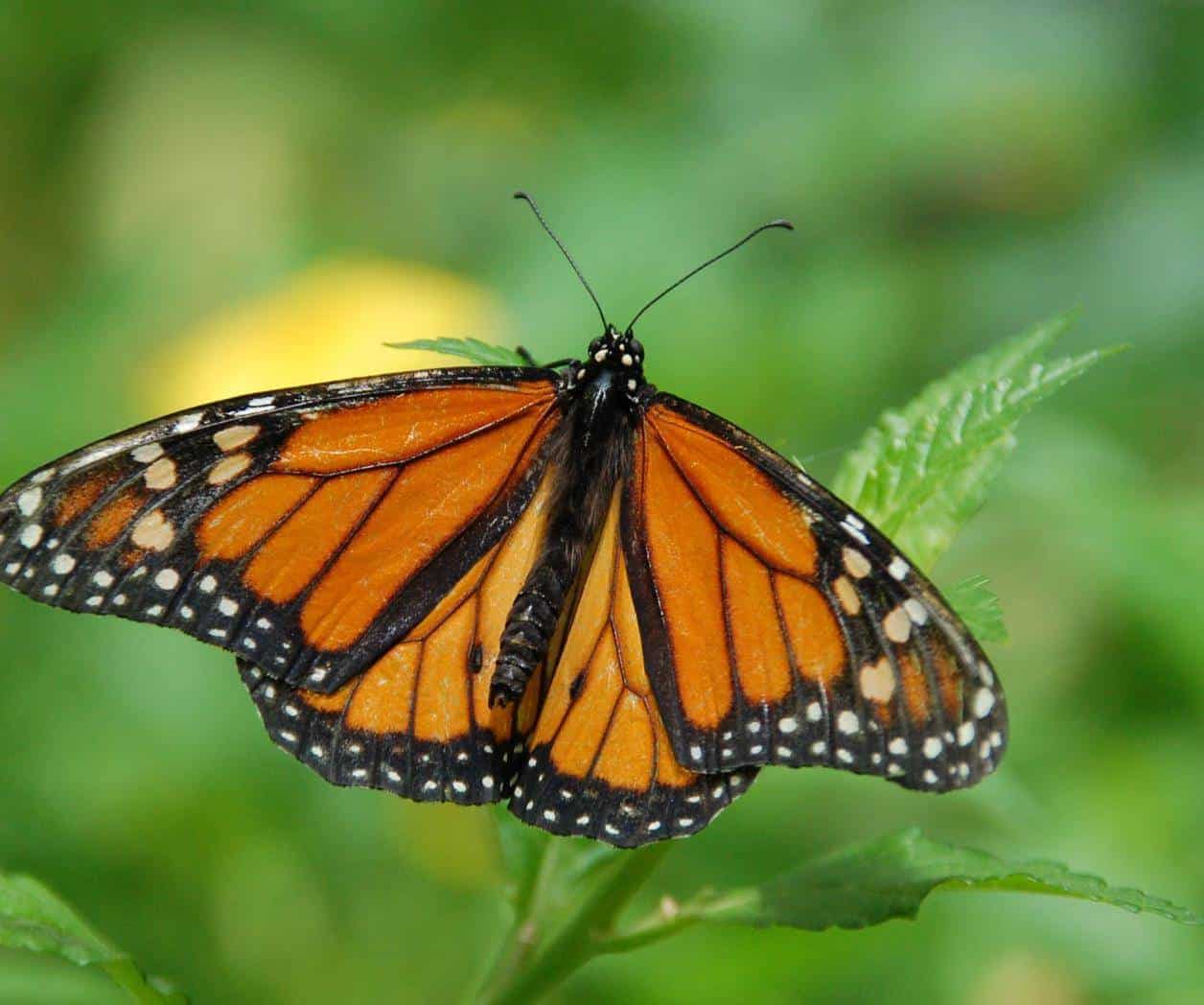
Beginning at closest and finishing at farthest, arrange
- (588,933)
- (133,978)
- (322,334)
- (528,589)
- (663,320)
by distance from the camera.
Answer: (133,978) < (588,933) < (528,589) < (663,320) < (322,334)

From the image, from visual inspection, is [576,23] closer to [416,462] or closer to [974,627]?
[416,462]

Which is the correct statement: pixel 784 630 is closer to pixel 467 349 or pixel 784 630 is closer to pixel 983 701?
pixel 983 701

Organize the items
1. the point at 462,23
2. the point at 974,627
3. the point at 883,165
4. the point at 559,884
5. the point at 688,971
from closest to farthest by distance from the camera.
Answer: the point at 974,627, the point at 559,884, the point at 688,971, the point at 883,165, the point at 462,23

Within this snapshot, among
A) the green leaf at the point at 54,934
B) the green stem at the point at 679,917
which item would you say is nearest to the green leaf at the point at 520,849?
the green stem at the point at 679,917

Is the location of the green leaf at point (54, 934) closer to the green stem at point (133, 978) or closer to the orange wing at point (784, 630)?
the green stem at point (133, 978)

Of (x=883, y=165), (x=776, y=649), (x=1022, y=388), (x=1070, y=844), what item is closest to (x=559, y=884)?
(x=776, y=649)

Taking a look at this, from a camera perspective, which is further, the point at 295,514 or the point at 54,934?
the point at 295,514

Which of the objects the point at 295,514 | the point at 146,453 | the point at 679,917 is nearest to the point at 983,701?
the point at 679,917
